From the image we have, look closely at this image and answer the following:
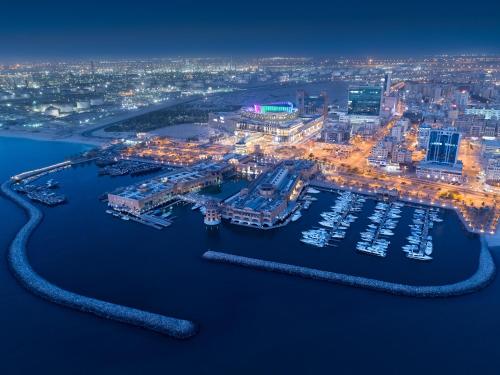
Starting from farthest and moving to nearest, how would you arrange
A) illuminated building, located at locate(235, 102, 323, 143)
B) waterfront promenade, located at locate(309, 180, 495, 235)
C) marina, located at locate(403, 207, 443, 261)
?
illuminated building, located at locate(235, 102, 323, 143) → waterfront promenade, located at locate(309, 180, 495, 235) → marina, located at locate(403, 207, 443, 261)

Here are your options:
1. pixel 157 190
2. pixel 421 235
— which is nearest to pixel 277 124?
pixel 157 190

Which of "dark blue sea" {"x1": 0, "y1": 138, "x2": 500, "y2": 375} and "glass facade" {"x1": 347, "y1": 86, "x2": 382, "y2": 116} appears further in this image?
"glass facade" {"x1": 347, "y1": 86, "x2": 382, "y2": 116}

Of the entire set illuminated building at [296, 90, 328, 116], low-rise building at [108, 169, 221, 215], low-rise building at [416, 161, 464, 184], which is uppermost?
illuminated building at [296, 90, 328, 116]

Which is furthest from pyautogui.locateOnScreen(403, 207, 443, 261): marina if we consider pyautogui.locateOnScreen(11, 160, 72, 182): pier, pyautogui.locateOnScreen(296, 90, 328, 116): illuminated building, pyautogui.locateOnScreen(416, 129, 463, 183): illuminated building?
pyautogui.locateOnScreen(296, 90, 328, 116): illuminated building

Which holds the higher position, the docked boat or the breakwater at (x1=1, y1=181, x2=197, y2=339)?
the docked boat

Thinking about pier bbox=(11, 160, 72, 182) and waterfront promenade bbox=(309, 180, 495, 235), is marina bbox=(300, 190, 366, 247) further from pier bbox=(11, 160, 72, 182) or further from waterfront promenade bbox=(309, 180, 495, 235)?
pier bbox=(11, 160, 72, 182)

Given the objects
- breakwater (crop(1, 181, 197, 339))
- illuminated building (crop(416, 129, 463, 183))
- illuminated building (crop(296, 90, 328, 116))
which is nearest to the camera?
breakwater (crop(1, 181, 197, 339))

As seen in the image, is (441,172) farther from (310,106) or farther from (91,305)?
(310,106)
